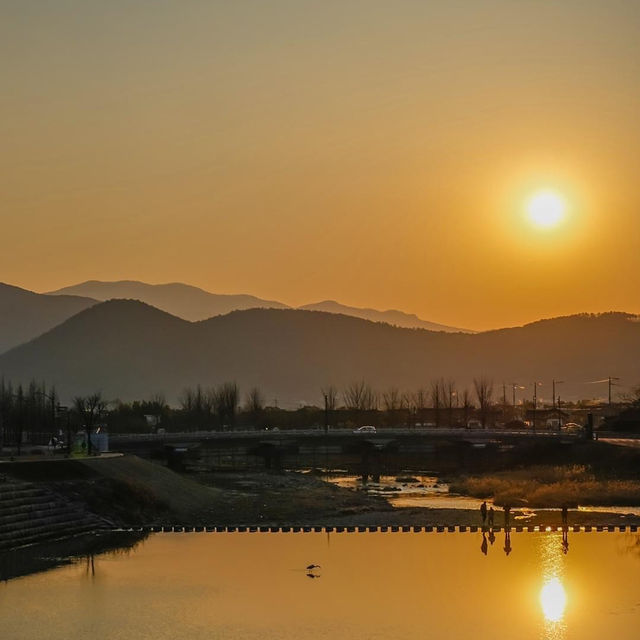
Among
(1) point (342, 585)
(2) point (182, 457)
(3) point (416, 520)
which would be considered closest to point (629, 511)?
(3) point (416, 520)

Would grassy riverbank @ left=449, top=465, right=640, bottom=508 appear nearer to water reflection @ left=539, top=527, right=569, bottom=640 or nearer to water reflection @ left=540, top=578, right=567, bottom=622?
water reflection @ left=539, top=527, right=569, bottom=640

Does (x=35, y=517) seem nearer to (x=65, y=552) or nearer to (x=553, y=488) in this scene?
(x=65, y=552)

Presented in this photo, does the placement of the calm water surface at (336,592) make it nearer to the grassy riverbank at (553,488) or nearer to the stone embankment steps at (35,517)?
the stone embankment steps at (35,517)

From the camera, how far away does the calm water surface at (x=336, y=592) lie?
162ft

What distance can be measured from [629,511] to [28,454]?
48.4m

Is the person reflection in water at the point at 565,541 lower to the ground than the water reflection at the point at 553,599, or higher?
higher

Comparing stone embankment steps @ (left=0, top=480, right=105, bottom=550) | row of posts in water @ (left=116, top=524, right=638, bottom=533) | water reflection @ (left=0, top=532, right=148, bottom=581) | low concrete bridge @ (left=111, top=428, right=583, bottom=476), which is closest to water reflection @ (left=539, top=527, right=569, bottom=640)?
row of posts in water @ (left=116, top=524, right=638, bottom=533)

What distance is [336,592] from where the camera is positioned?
5706 centimetres

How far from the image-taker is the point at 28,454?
4242 inches

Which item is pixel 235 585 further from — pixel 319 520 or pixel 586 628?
pixel 319 520

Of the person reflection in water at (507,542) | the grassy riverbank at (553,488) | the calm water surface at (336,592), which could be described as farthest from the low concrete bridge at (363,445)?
the calm water surface at (336,592)

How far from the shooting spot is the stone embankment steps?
236ft

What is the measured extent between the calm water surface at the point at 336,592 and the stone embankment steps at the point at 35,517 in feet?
18.9

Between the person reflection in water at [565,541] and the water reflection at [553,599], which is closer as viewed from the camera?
the water reflection at [553,599]
